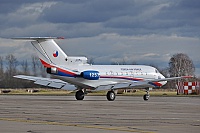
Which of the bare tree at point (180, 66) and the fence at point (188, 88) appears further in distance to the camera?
the bare tree at point (180, 66)

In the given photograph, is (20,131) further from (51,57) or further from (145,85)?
(145,85)

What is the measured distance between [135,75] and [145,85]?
1.46 meters

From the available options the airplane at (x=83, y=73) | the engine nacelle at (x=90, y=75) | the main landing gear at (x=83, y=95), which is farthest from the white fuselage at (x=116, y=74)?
the main landing gear at (x=83, y=95)

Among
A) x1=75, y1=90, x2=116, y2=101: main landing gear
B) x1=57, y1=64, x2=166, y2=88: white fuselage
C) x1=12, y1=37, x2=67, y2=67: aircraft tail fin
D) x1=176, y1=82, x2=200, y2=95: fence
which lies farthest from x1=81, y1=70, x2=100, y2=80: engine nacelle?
x1=176, y1=82, x2=200, y2=95: fence

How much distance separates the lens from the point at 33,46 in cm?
5281

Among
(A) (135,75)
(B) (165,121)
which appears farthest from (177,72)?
(B) (165,121)

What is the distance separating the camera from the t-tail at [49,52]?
52.4 m

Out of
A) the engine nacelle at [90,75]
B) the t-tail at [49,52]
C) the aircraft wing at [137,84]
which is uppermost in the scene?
the t-tail at [49,52]

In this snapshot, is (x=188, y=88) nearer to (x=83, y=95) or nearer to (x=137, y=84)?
(x=137, y=84)

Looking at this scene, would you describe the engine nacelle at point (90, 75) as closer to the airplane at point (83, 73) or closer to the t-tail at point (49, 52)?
the airplane at point (83, 73)

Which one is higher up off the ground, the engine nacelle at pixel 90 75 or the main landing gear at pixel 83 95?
the engine nacelle at pixel 90 75

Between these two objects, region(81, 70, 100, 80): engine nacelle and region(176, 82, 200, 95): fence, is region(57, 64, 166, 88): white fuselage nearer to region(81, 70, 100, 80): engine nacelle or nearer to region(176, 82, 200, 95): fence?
region(81, 70, 100, 80): engine nacelle

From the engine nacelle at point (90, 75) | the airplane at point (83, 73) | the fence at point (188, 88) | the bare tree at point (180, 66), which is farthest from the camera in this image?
the bare tree at point (180, 66)

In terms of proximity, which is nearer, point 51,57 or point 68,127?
point 68,127
